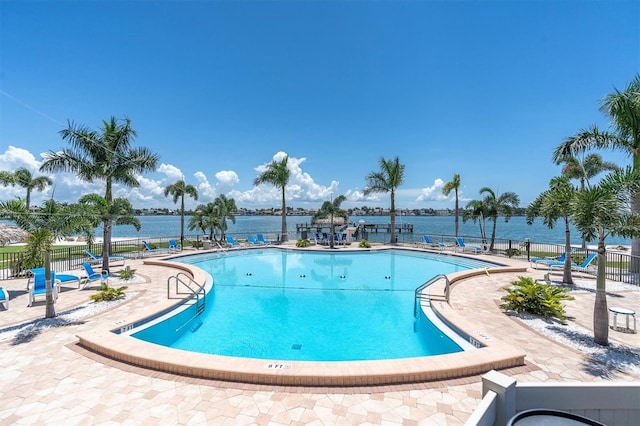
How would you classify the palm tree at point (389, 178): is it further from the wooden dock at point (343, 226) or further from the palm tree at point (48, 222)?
the palm tree at point (48, 222)

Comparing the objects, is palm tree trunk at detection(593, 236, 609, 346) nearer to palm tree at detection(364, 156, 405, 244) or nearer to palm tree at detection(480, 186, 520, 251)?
palm tree at detection(480, 186, 520, 251)

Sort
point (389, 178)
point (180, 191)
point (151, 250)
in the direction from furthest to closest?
point (180, 191)
point (389, 178)
point (151, 250)

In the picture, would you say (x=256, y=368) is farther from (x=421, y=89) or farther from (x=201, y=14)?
(x=421, y=89)

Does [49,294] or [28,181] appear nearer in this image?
[49,294]

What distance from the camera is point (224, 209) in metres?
24.6

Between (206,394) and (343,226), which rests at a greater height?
(343,226)

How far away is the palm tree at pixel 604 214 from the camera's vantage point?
4.95 meters

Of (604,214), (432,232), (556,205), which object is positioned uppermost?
(556,205)

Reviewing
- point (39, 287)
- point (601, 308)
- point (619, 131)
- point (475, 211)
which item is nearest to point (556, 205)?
point (601, 308)

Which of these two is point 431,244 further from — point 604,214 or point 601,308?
point 604,214

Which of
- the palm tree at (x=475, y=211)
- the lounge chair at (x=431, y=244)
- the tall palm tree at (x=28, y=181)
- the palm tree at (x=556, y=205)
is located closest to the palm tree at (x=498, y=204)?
the palm tree at (x=475, y=211)

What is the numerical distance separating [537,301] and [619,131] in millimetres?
7612

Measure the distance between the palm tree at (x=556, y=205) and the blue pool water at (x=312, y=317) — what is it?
428cm

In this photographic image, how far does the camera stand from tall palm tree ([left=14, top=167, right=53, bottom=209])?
25.5m
